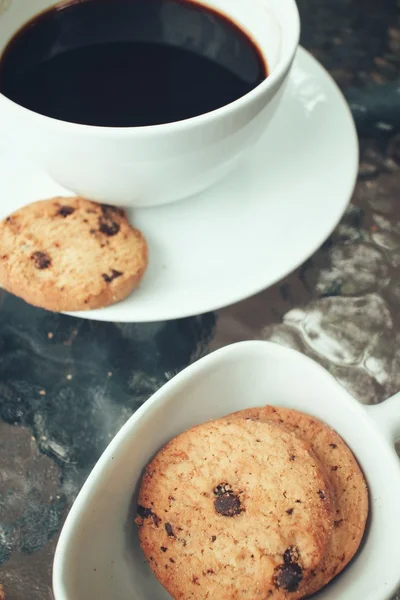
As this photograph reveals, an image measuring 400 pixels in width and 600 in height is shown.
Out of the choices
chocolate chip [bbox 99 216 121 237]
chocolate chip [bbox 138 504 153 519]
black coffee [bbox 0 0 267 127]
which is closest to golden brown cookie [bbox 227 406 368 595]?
chocolate chip [bbox 138 504 153 519]

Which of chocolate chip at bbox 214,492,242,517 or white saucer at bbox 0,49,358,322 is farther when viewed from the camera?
white saucer at bbox 0,49,358,322

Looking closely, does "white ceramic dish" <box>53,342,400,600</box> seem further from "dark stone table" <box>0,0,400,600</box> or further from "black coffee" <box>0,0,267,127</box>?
"black coffee" <box>0,0,267,127</box>

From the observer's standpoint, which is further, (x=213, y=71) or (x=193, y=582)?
(x=213, y=71)

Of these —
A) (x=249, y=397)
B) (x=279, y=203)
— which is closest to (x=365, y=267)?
(x=279, y=203)

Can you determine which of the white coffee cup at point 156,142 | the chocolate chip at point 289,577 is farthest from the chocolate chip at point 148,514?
the white coffee cup at point 156,142

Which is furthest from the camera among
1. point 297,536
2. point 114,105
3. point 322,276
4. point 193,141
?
point 322,276

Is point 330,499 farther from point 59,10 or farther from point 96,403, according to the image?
point 59,10
